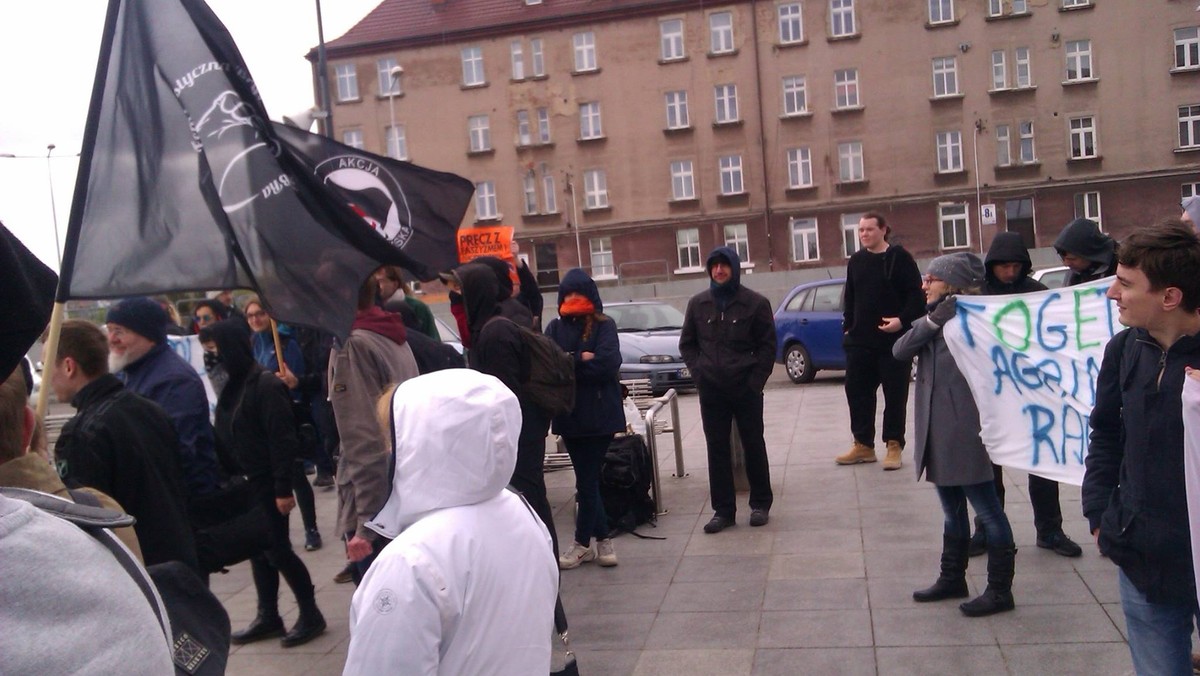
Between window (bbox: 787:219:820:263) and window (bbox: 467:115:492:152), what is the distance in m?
13.1

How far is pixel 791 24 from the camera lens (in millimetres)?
42938

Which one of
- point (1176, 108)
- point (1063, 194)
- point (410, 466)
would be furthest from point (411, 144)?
point (410, 466)

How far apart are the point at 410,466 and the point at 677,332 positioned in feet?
49.7

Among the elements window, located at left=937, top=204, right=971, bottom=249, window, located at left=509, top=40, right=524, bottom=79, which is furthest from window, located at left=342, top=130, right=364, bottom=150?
Answer: window, located at left=937, top=204, right=971, bottom=249

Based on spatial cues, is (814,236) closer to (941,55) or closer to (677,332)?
(941,55)

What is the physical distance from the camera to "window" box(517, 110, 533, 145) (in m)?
44.8

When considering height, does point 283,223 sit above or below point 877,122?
below

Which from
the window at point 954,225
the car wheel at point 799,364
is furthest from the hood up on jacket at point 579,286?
the window at point 954,225

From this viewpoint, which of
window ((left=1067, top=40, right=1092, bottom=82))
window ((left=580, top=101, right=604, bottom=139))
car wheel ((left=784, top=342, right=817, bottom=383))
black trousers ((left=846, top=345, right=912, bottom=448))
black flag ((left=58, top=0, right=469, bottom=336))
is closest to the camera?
black flag ((left=58, top=0, right=469, bottom=336))

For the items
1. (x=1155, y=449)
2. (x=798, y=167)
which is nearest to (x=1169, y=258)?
(x=1155, y=449)

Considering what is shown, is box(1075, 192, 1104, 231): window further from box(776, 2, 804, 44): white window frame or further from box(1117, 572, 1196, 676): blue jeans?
box(1117, 572, 1196, 676): blue jeans

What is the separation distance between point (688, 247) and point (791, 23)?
32.3ft

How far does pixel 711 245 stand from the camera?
44.6 metres

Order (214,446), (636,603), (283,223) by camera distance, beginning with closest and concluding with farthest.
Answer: (283,223)
(214,446)
(636,603)
